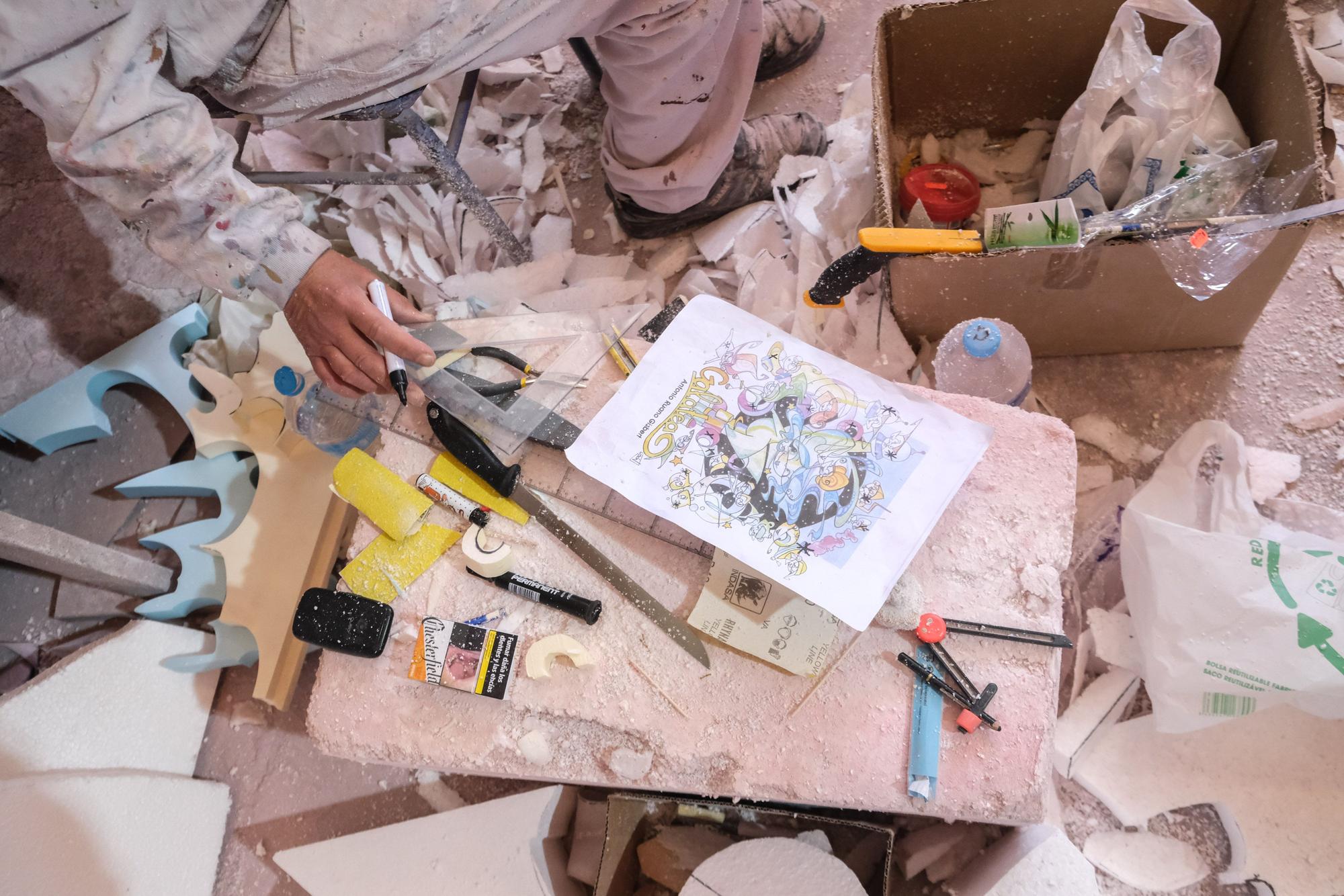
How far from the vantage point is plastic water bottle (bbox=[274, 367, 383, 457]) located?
1297 millimetres

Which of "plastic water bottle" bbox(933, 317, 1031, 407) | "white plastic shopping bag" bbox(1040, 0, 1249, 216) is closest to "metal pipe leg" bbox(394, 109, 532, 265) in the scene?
"plastic water bottle" bbox(933, 317, 1031, 407)

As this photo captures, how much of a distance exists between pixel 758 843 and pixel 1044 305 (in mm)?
997

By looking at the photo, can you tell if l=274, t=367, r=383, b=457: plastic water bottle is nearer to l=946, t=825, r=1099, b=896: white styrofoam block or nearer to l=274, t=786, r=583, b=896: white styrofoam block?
l=274, t=786, r=583, b=896: white styrofoam block

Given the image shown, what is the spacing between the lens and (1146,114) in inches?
55.4

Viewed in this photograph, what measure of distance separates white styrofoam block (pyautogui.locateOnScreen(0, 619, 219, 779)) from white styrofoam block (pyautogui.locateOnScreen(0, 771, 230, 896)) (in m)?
0.05

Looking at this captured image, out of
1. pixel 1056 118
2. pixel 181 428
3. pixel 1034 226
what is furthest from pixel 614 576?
pixel 1056 118

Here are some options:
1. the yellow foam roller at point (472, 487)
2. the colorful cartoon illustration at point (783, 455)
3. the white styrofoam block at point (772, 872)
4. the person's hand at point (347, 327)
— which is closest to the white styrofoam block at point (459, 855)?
the white styrofoam block at point (772, 872)

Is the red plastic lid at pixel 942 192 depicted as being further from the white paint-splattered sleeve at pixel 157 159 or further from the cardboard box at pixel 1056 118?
the white paint-splattered sleeve at pixel 157 159

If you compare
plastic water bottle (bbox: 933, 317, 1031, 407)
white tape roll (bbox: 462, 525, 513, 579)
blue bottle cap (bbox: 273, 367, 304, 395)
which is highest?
blue bottle cap (bbox: 273, 367, 304, 395)

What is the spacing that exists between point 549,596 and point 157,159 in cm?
73

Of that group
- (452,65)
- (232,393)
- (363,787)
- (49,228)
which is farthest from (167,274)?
(363,787)

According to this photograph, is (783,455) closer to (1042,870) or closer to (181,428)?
(1042,870)

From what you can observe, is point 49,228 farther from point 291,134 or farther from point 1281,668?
point 1281,668

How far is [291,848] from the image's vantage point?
149 centimetres
